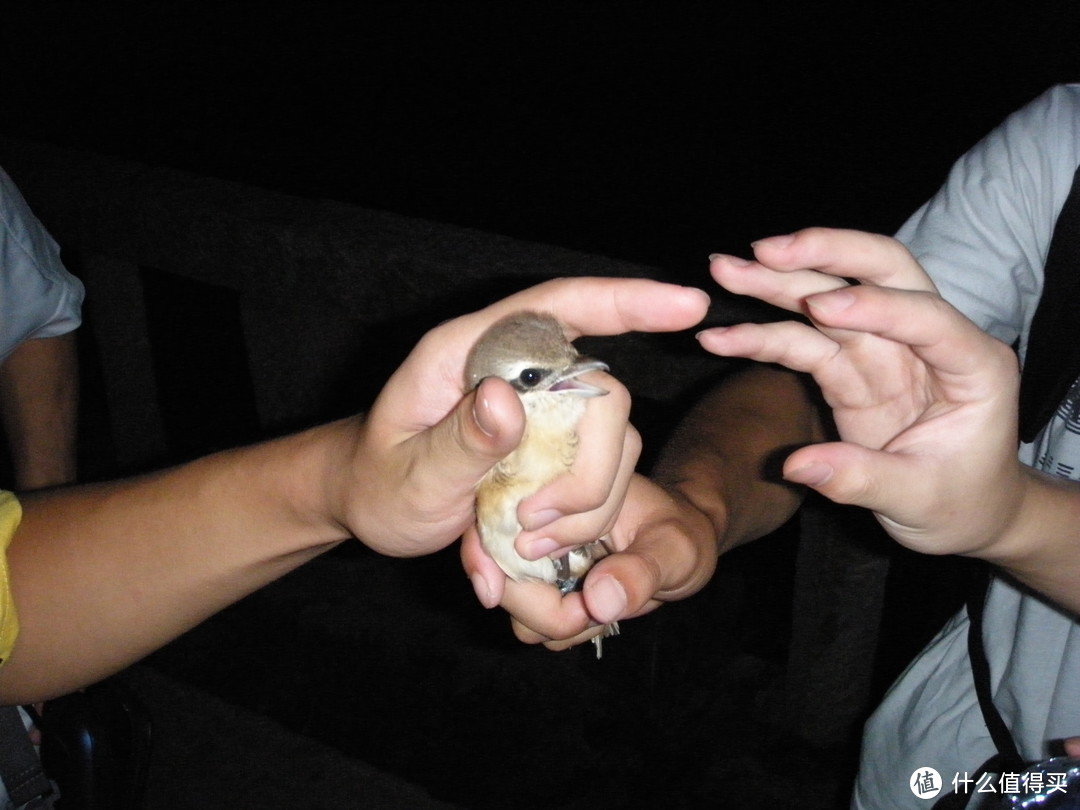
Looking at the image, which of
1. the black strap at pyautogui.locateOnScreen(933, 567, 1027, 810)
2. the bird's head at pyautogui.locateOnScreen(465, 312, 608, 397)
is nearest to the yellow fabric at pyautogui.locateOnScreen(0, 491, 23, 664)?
the bird's head at pyautogui.locateOnScreen(465, 312, 608, 397)

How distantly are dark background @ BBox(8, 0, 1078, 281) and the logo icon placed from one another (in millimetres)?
4875

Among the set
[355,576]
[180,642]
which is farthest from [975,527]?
[180,642]

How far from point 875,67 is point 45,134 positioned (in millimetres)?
9197

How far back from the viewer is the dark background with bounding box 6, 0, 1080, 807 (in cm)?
443

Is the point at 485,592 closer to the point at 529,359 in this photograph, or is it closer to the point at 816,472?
the point at 529,359

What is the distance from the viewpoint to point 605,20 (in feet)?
43.8

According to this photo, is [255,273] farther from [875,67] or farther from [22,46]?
[22,46]

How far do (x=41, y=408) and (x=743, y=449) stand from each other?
93.7 inches

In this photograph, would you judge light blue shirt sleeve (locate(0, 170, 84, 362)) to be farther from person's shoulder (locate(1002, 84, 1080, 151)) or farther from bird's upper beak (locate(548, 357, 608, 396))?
person's shoulder (locate(1002, 84, 1080, 151))

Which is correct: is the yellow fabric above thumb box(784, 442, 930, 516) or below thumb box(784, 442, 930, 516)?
below

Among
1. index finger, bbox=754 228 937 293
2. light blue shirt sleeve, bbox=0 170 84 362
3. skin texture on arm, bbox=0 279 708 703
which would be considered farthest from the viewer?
light blue shirt sleeve, bbox=0 170 84 362

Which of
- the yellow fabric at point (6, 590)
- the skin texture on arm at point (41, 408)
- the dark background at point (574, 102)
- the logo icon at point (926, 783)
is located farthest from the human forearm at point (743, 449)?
the dark background at point (574, 102)

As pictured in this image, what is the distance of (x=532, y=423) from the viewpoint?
210 cm

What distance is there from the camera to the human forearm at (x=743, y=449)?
2521mm
